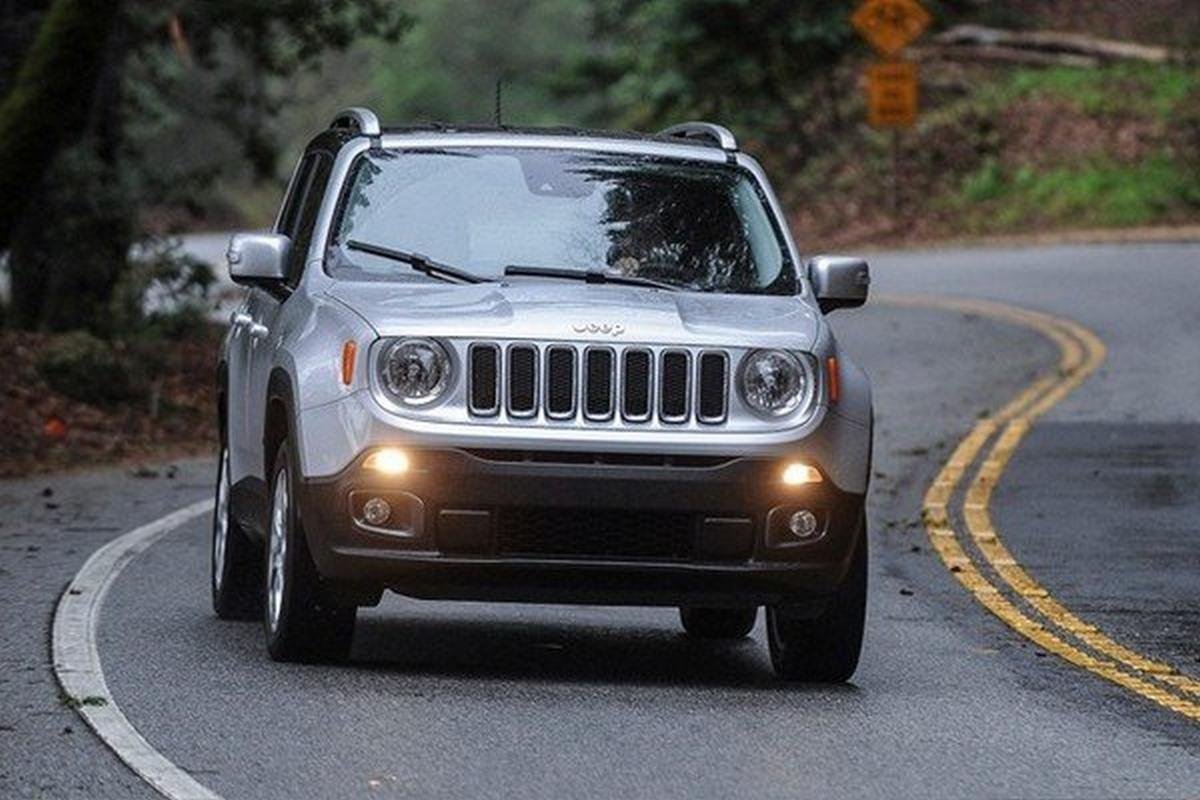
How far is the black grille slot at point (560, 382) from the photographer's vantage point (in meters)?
10.2

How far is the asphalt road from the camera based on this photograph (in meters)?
8.56

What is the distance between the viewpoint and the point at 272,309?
11695 millimetres

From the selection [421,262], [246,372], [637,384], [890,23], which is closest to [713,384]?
[637,384]

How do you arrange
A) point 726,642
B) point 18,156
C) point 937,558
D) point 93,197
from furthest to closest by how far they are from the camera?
point 93,197, point 18,156, point 937,558, point 726,642

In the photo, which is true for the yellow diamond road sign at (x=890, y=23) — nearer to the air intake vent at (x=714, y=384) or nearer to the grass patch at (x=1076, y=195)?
the grass patch at (x=1076, y=195)

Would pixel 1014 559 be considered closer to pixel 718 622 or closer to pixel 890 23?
pixel 718 622

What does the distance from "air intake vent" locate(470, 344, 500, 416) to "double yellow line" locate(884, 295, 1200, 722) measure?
2343 mm

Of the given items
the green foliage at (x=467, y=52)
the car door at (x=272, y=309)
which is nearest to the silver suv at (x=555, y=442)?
the car door at (x=272, y=309)

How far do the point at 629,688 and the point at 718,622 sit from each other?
1.85 meters

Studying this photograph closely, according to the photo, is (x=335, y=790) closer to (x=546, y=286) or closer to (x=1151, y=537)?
(x=546, y=286)

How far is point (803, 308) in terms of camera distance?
10.9 meters

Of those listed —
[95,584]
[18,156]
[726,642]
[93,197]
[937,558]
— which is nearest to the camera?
[726,642]

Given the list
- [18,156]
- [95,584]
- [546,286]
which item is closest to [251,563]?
[95,584]

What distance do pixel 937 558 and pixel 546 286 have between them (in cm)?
466
